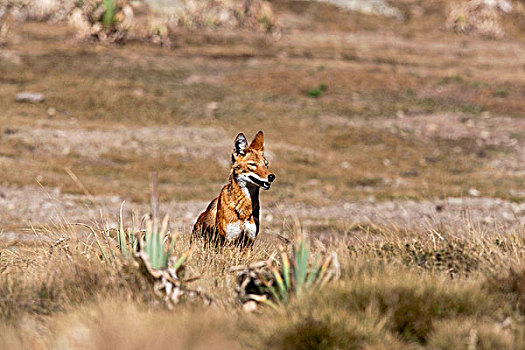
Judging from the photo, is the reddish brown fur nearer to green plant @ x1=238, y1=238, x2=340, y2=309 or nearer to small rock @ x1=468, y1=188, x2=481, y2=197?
green plant @ x1=238, y1=238, x2=340, y2=309

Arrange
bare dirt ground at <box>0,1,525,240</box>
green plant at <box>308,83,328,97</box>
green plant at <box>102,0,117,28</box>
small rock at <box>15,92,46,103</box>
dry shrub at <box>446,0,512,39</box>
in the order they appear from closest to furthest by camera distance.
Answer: bare dirt ground at <box>0,1,525,240</box>, small rock at <box>15,92,46,103</box>, green plant at <box>308,83,328,97</box>, green plant at <box>102,0,117,28</box>, dry shrub at <box>446,0,512,39</box>

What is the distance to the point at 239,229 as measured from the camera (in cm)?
578

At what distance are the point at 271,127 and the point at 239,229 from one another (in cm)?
1164

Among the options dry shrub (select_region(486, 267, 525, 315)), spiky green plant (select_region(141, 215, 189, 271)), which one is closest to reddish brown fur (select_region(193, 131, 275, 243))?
spiky green plant (select_region(141, 215, 189, 271))

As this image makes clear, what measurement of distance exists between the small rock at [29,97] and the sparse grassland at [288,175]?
0.50 feet

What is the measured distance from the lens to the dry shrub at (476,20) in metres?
31.3

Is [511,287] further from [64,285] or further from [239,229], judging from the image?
[64,285]

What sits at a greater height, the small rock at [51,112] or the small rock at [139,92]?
the small rock at [139,92]

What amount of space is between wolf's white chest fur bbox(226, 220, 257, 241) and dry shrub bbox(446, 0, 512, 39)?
27.8 m

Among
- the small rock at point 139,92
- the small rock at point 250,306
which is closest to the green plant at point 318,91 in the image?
the small rock at point 139,92

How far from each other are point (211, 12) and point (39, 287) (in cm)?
2361

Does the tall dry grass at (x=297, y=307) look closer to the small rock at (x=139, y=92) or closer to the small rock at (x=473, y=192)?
the small rock at (x=473, y=192)

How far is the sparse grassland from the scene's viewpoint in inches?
162

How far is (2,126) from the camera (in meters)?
15.5
